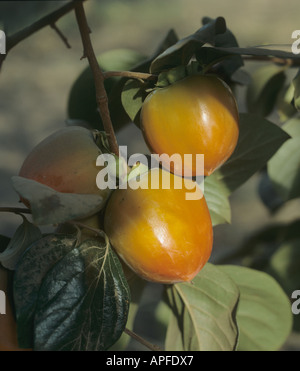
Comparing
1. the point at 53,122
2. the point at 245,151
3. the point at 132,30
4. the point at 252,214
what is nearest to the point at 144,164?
the point at 245,151

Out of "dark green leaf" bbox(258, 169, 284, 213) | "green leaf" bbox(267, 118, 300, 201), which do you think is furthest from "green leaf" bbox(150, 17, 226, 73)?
"dark green leaf" bbox(258, 169, 284, 213)

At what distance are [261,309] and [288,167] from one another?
0.74 feet

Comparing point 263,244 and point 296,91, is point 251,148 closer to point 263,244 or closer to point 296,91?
point 296,91

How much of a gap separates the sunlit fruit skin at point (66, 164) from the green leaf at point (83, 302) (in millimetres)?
57

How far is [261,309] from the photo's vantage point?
29.1 inches

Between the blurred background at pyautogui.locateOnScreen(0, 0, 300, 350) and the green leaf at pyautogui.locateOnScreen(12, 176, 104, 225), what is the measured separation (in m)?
1.21

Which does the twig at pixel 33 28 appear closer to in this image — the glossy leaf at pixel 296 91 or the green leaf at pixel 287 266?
the glossy leaf at pixel 296 91

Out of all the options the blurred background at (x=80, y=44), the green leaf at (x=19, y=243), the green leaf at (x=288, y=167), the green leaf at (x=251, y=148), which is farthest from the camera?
the blurred background at (x=80, y=44)

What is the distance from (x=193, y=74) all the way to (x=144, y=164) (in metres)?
0.11

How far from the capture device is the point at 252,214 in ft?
4.96

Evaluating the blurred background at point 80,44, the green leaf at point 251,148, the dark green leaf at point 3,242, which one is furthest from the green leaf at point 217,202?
the blurred background at point 80,44

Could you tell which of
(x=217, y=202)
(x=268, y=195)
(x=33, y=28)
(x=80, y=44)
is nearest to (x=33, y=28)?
(x=33, y=28)

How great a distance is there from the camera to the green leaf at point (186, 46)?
0.46 m

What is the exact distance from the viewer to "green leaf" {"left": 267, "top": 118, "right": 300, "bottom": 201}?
801 millimetres
